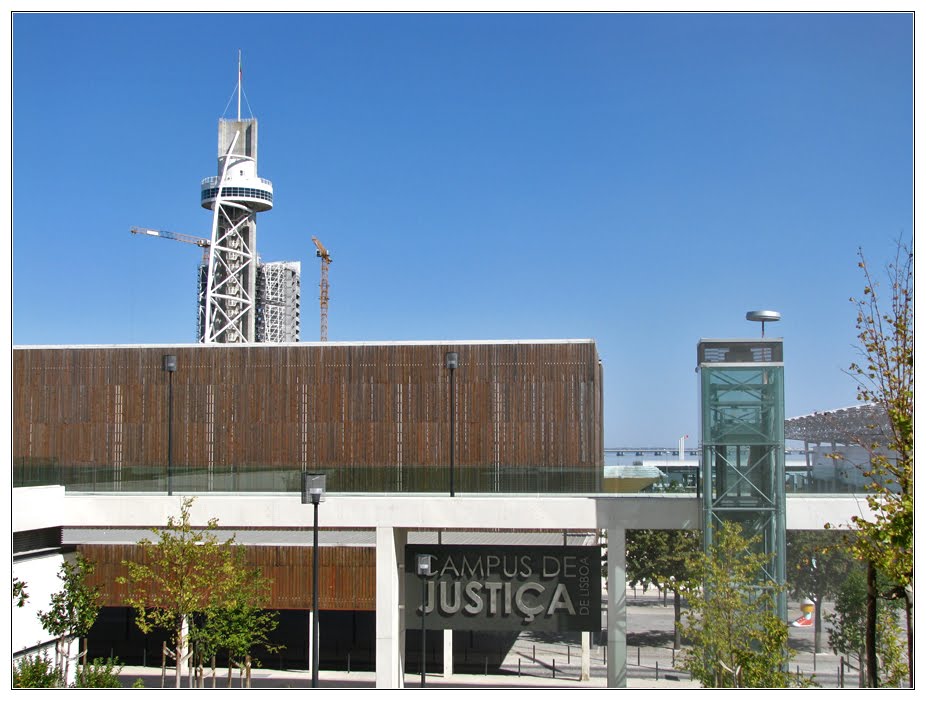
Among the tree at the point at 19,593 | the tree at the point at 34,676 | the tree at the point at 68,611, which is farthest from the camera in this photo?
the tree at the point at 68,611

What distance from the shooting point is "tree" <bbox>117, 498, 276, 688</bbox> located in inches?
891

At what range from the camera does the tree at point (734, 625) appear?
19500 mm

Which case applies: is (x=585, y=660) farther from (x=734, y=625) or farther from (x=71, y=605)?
(x=71, y=605)

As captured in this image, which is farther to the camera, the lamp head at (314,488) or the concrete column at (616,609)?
the concrete column at (616,609)

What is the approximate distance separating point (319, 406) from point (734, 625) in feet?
58.6

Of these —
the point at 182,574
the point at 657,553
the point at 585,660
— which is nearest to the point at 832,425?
the point at 657,553

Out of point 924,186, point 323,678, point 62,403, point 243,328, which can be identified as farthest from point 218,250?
point 924,186

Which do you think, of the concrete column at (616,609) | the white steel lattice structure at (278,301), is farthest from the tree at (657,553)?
the white steel lattice structure at (278,301)

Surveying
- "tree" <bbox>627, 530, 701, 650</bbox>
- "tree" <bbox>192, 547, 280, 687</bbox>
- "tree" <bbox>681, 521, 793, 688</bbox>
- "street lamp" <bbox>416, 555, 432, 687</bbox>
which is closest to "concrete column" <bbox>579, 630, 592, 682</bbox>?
"tree" <bbox>627, 530, 701, 650</bbox>

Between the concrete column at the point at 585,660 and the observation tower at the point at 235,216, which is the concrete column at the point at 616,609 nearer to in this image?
the concrete column at the point at 585,660

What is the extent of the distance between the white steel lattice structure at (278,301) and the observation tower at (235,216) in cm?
2309

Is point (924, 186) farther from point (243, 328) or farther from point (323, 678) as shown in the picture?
point (243, 328)

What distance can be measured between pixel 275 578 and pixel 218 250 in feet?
157

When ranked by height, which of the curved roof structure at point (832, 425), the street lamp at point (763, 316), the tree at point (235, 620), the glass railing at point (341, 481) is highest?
the street lamp at point (763, 316)
